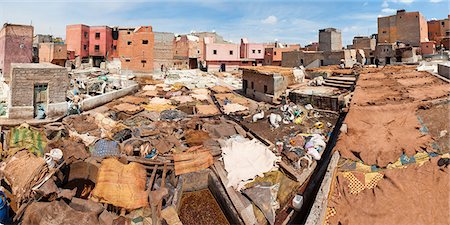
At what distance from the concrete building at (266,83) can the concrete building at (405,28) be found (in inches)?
1289

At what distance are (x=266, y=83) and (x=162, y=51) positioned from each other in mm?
20141

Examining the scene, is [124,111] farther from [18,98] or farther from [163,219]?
[163,219]

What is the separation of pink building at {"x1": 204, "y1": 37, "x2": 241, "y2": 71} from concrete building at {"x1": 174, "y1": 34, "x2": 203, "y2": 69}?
145 centimetres

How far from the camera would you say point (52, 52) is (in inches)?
1417

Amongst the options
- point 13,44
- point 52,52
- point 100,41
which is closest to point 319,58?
point 100,41

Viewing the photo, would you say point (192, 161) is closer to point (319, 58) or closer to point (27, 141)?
point (27, 141)

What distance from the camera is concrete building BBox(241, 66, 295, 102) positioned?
19.2 metres

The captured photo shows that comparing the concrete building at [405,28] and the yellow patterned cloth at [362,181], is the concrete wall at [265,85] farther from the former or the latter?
the concrete building at [405,28]

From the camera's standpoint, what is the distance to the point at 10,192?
7.99m

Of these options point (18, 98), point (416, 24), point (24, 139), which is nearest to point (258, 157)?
point (24, 139)

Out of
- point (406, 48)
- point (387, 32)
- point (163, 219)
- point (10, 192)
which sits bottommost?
point (163, 219)

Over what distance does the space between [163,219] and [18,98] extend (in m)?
10.1

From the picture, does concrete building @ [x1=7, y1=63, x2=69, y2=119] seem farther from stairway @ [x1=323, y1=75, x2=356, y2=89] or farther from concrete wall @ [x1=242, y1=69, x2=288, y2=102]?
stairway @ [x1=323, y1=75, x2=356, y2=89]

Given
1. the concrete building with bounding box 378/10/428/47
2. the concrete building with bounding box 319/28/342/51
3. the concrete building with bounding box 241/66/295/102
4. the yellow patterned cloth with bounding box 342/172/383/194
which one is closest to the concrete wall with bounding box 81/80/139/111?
the concrete building with bounding box 241/66/295/102
